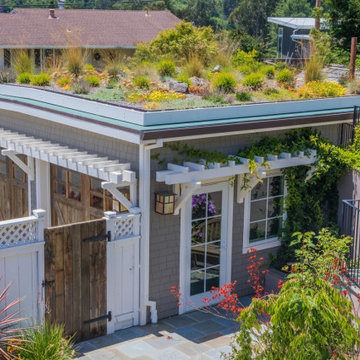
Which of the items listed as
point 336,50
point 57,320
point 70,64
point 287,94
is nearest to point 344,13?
point 336,50

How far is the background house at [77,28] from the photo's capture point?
34156mm

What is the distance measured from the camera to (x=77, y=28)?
3450cm

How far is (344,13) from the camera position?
753 inches

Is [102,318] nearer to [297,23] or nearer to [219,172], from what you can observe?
[219,172]

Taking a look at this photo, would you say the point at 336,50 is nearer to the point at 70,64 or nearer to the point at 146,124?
the point at 70,64

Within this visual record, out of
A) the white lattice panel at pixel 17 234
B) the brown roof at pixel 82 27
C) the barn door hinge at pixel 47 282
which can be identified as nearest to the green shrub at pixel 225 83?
the white lattice panel at pixel 17 234

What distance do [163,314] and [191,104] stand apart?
10.4 feet

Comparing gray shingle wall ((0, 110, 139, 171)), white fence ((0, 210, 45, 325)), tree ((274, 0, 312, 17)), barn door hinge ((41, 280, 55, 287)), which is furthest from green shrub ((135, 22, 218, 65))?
tree ((274, 0, 312, 17))

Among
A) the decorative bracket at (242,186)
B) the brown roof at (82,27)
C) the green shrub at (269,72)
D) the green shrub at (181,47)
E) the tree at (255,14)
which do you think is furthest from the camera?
the tree at (255,14)

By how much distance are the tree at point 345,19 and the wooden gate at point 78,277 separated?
43.3ft

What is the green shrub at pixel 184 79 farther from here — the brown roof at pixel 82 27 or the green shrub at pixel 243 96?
the brown roof at pixel 82 27

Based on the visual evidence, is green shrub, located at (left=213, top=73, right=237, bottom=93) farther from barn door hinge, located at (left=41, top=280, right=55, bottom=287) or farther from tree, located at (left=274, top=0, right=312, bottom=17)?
tree, located at (left=274, top=0, right=312, bottom=17)

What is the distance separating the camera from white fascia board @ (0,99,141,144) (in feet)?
28.2

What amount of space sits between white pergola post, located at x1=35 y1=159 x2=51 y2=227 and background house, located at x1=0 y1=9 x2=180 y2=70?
22.4 m
